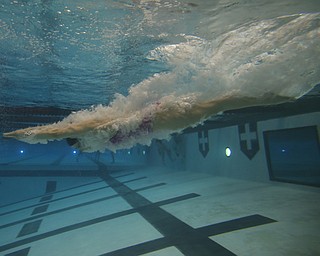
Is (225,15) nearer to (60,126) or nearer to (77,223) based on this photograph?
(60,126)

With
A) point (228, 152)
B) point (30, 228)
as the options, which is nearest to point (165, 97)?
point (30, 228)

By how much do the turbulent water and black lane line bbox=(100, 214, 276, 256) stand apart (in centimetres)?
330

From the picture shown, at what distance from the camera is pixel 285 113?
859cm

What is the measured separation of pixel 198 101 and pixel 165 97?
43 centimetres

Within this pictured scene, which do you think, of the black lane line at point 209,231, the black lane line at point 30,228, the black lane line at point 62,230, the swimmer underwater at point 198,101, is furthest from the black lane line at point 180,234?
the black lane line at point 30,228

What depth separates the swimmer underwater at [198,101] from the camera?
8.26ft

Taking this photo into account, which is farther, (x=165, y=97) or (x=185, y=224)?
(x=185, y=224)

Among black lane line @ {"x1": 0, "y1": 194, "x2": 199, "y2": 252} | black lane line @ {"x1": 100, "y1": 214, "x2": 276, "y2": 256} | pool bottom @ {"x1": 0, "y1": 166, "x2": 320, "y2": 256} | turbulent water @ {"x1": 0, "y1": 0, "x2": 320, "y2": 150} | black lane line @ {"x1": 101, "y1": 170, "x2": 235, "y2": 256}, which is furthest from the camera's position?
black lane line @ {"x1": 0, "y1": 194, "x2": 199, "y2": 252}

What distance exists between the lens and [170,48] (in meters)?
5.07

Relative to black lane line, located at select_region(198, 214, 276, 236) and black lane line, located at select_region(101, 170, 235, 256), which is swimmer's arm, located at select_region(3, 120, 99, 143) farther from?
black lane line, located at select_region(198, 214, 276, 236)

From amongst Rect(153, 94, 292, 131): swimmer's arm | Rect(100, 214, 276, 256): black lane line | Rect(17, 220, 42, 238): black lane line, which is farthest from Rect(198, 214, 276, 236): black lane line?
Rect(17, 220, 42, 238): black lane line

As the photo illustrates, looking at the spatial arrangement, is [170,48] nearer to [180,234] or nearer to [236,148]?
[180,234]

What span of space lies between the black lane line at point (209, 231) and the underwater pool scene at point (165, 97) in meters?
0.04

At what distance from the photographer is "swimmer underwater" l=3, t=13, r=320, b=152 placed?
2.52m
